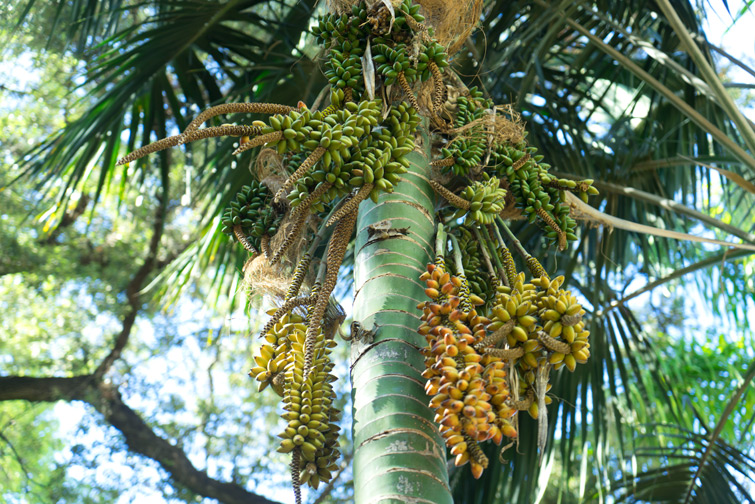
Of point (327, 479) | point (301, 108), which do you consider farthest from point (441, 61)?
point (327, 479)

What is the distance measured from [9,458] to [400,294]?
6.24 meters

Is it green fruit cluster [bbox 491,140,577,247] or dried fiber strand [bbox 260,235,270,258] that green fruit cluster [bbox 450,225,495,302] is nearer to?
green fruit cluster [bbox 491,140,577,247]

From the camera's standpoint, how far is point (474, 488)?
2771 mm

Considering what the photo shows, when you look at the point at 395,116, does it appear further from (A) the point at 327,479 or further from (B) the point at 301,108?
(A) the point at 327,479

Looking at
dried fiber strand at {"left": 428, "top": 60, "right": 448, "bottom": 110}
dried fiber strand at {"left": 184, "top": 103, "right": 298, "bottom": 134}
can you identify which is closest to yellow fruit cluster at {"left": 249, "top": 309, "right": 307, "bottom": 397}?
dried fiber strand at {"left": 184, "top": 103, "right": 298, "bottom": 134}

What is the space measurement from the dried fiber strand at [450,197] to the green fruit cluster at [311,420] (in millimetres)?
493

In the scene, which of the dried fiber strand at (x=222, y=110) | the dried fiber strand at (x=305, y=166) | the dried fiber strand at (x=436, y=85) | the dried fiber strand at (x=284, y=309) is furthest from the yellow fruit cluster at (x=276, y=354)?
the dried fiber strand at (x=436, y=85)

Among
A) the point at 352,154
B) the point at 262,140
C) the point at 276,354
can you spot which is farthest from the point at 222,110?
the point at 276,354

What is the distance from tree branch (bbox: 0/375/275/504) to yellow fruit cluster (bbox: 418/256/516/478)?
5481 millimetres

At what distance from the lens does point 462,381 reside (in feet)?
3.94

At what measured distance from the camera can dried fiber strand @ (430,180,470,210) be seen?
5.50 feet

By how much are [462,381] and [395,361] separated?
25 cm

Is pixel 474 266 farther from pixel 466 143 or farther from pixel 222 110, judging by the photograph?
pixel 222 110

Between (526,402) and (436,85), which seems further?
(436,85)
